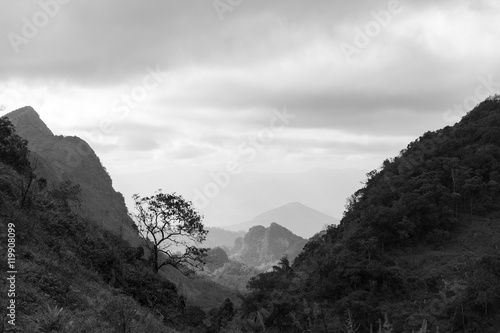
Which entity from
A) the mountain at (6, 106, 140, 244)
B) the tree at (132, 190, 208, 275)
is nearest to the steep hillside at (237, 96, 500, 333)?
the tree at (132, 190, 208, 275)

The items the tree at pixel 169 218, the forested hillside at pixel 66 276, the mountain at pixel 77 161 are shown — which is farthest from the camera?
the mountain at pixel 77 161

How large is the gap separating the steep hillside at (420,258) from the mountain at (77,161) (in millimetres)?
77998

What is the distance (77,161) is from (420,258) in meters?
133

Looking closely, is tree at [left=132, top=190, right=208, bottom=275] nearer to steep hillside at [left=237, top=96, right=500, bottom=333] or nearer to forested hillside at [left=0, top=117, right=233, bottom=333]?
forested hillside at [left=0, top=117, right=233, bottom=333]

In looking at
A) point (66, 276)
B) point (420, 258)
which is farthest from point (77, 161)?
point (66, 276)

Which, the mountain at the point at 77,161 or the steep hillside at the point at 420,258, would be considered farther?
the mountain at the point at 77,161

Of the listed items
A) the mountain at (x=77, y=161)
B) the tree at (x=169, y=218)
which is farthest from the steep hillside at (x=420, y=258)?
the mountain at (x=77, y=161)

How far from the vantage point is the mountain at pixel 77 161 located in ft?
424

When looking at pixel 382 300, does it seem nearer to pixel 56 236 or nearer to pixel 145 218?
pixel 145 218

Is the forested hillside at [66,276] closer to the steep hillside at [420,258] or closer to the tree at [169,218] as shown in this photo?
the tree at [169,218]

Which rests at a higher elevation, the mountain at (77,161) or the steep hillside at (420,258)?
the mountain at (77,161)

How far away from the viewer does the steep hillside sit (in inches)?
1446

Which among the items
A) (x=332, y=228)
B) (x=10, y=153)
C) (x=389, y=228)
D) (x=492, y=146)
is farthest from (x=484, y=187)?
(x=10, y=153)

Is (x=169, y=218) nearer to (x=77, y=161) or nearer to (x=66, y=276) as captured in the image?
(x=66, y=276)
